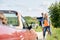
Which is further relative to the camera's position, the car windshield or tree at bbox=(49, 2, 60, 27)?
tree at bbox=(49, 2, 60, 27)

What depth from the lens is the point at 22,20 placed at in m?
7.34

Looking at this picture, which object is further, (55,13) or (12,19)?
(55,13)

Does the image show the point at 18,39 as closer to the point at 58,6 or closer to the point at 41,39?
the point at 41,39

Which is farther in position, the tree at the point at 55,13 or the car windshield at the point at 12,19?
the tree at the point at 55,13

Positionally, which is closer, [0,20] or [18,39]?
[18,39]

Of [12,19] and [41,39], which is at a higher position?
[12,19]

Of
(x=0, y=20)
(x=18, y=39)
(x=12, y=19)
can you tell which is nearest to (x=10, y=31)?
(x=18, y=39)

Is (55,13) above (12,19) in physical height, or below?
below

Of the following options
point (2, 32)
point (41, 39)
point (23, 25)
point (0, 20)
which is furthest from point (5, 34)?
point (41, 39)

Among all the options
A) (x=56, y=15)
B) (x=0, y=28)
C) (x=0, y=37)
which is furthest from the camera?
(x=56, y=15)

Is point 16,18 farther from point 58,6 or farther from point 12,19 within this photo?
point 58,6

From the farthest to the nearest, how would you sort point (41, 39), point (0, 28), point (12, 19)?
point (41, 39) < point (12, 19) < point (0, 28)

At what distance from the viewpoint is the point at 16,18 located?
295 inches

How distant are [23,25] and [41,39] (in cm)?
841
